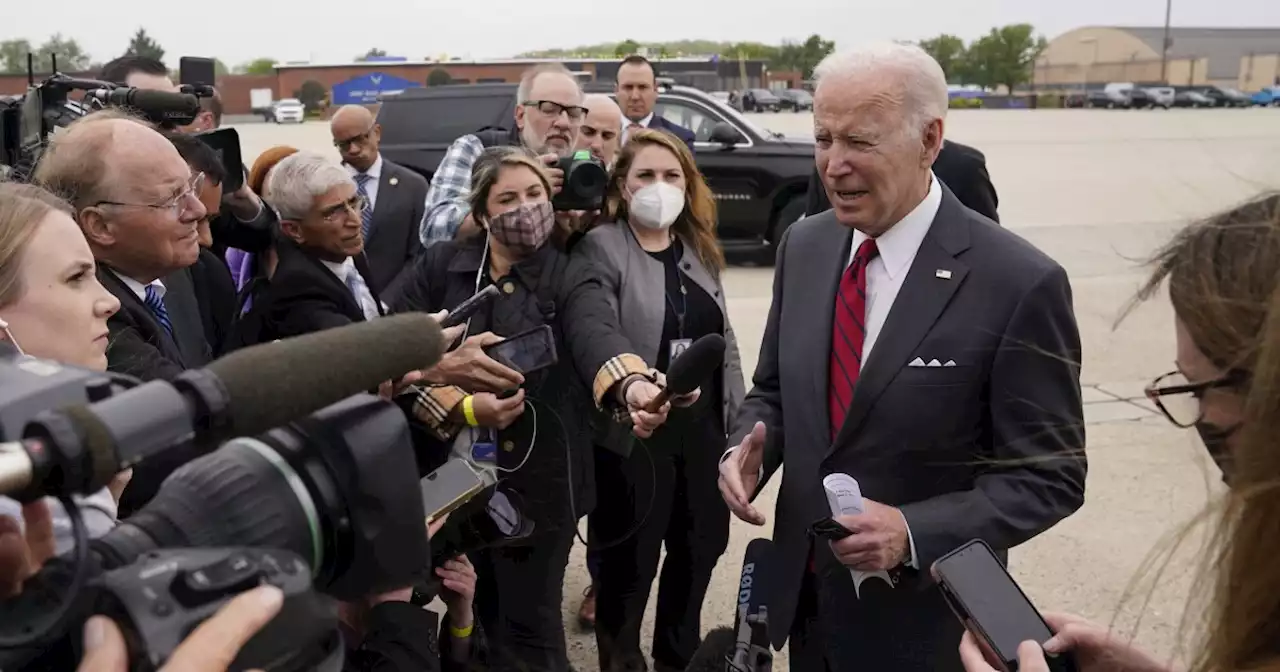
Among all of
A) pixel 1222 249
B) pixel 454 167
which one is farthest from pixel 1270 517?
pixel 454 167

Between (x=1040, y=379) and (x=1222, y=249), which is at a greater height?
(x=1222, y=249)

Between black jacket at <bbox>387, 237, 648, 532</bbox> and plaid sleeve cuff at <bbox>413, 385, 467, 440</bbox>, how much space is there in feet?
0.72

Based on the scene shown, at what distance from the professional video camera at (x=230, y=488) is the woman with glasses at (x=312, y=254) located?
1796 millimetres

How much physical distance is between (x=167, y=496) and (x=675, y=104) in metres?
10.8

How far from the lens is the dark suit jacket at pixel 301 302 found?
113 inches

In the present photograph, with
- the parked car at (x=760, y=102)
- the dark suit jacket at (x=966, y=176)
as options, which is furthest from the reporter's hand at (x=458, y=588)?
the parked car at (x=760, y=102)

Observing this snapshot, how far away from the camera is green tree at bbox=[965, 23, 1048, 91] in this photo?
8044 cm

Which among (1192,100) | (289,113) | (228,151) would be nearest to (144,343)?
(228,151)

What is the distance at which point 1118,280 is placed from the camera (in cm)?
971

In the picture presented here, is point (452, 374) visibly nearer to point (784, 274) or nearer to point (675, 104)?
point (784, 274)

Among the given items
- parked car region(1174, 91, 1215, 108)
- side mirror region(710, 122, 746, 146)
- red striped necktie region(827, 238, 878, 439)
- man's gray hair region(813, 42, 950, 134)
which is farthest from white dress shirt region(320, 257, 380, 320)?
parked car region(1174, 91, 1215, 108)

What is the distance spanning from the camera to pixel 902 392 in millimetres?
2107

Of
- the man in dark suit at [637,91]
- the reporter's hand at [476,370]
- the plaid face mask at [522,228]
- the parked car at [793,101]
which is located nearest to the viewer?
the reporter's hand at [476,370]

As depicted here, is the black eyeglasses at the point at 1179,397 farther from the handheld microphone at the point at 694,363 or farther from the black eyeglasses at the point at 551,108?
the black eyeglasses at the point at 551,108
